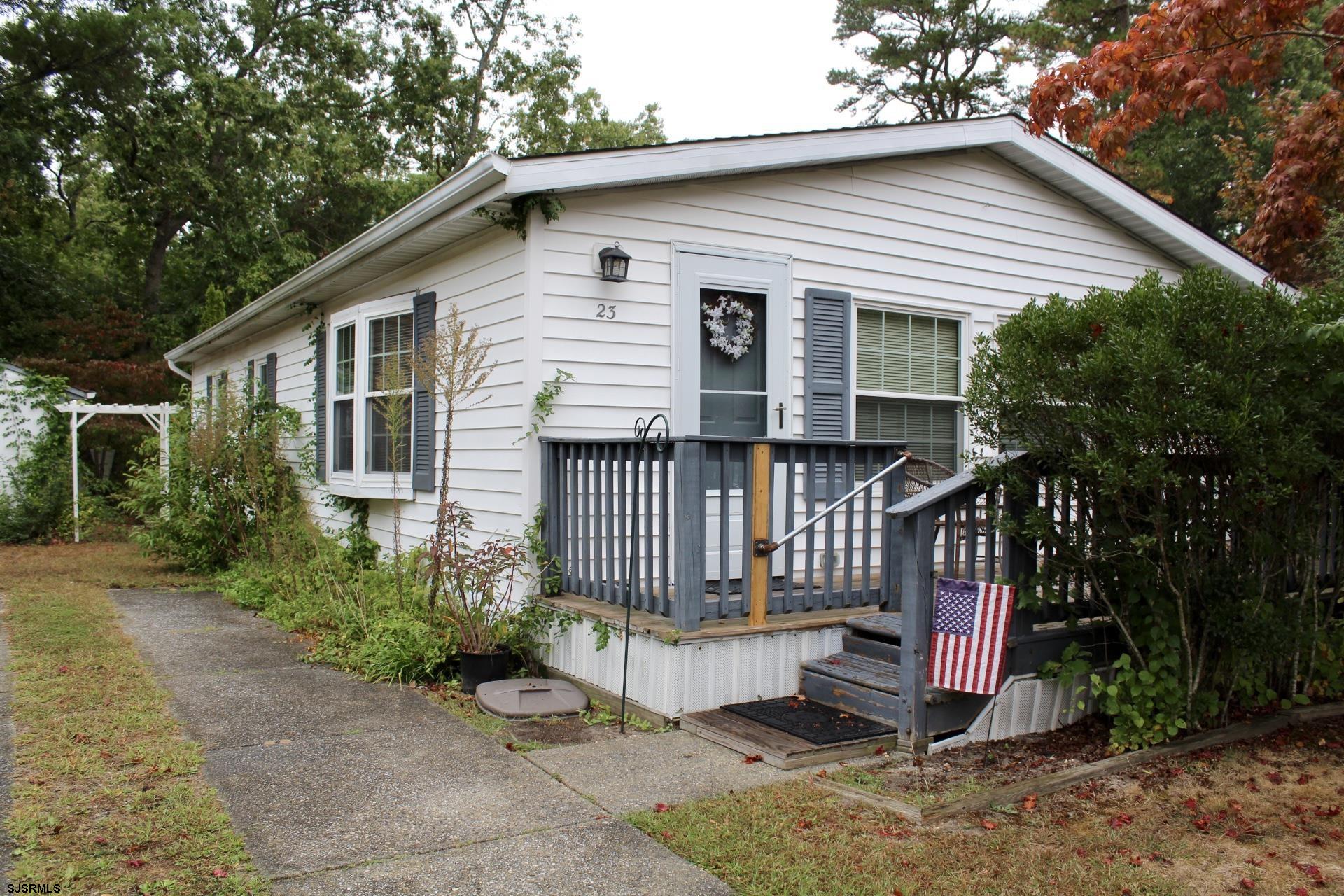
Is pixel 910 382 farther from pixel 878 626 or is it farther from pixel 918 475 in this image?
pixel 878 626

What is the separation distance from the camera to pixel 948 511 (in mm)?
4816

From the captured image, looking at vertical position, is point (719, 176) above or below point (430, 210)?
above

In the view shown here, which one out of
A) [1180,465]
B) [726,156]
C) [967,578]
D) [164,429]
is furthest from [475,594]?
[164,429]

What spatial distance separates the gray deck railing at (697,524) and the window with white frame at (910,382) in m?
1.21

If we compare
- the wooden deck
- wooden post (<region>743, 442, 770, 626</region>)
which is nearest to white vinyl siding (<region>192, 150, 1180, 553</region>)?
the wooden deck

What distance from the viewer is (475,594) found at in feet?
21.2

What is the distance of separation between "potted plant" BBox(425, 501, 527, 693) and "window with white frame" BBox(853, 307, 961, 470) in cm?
279

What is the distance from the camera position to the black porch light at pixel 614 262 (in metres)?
6.16

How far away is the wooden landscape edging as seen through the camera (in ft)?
12.4

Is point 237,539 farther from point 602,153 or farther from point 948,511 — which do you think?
point 948,511

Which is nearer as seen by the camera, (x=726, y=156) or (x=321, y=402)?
(x=726, y=156)

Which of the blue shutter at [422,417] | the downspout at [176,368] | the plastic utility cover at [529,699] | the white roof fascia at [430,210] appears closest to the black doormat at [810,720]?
the plastic utility cover at [529,699]

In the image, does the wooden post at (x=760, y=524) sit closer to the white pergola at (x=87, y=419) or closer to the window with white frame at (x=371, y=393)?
the window with white frame at (x=371, y=393)

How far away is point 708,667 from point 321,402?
6.12 m
